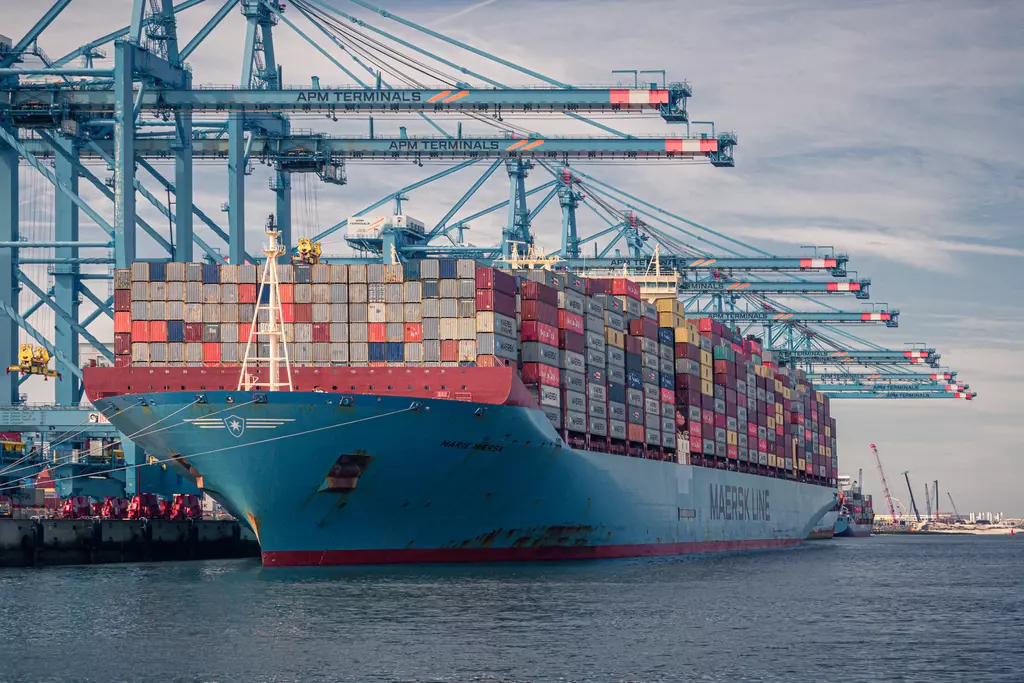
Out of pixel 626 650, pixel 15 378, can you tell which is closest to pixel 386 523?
pixel 626 650

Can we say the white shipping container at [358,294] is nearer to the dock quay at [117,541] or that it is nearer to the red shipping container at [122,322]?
the red shipping container at [122,322]

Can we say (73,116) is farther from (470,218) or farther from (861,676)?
(861,676)

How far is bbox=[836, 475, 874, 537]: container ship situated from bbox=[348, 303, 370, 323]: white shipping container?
401 ft

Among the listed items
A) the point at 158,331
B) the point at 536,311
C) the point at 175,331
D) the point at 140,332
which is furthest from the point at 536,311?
the point at 140,332

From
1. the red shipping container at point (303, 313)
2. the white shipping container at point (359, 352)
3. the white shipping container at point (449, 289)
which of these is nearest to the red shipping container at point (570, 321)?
the white shipping container at point (449, 289)

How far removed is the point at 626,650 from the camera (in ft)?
99.8

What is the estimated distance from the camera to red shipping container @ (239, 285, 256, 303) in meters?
49.8

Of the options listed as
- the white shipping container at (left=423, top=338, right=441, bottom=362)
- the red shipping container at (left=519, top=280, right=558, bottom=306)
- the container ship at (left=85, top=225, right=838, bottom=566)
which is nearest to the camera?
the container ship at (left=85, top=225, right=838, bottom=566)

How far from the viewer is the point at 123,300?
165 feet

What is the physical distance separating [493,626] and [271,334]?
15333 millimetres

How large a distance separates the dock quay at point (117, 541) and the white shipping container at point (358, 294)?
16.9 metres

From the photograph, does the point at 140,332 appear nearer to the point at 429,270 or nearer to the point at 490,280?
the point at 429,270

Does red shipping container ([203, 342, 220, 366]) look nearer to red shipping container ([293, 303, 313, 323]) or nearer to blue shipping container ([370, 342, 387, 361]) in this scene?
red shipping container ([293, 303, 313, 323])

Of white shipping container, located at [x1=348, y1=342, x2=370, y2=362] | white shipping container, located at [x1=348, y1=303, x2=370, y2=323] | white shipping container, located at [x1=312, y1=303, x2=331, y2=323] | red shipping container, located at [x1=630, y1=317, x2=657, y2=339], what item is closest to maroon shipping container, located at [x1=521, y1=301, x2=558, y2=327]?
white shipping container, located at [x1=348, y1=303, x2=370, y2=323]
